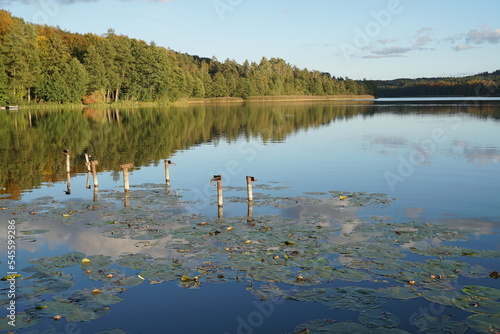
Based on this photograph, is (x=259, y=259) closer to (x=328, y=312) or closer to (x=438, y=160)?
(x=328, y=312)

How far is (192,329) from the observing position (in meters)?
11.2

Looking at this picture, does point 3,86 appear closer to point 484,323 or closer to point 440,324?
point 440,324

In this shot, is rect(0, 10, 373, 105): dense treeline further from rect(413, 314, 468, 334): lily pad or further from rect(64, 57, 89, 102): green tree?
rect(413, 314, 468, 334): lily pad

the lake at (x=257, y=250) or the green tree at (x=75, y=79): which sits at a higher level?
the green tree at (x=75, y=79)

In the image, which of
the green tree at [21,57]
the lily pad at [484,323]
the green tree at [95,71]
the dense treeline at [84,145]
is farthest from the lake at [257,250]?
the green tree at [95,71]

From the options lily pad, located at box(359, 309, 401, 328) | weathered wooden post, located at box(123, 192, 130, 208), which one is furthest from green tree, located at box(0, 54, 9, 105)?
lily pad, located at box(359, 309, 401, 328)

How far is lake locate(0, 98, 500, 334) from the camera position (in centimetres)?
1147

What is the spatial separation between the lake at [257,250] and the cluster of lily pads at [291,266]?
6cm

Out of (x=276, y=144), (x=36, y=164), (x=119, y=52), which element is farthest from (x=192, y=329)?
(x=119, y=52)

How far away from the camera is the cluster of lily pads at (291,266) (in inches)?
452

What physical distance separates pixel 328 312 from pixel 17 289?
8.71m

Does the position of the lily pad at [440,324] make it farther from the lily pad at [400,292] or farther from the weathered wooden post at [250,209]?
the weathered wooden post at [250,209]

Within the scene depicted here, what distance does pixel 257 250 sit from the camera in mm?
15602

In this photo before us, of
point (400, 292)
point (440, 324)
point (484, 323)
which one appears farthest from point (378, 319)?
point (484, 323)
